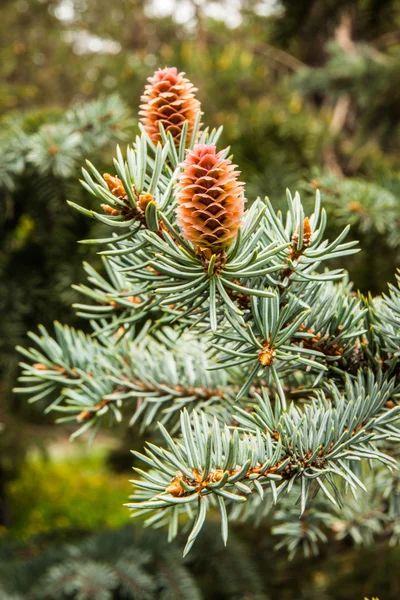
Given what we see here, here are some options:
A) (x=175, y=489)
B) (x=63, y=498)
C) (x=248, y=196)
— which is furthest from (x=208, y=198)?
(x=63, y=498)

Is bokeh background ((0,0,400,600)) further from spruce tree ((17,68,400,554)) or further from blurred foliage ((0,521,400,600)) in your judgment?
spruce tree ((17,68,400,554))

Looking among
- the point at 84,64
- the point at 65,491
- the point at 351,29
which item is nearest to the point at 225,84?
the point at 351,29

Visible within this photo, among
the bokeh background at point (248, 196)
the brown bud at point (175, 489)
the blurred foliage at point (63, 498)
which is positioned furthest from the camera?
the blurred foliage at point (63, 498)

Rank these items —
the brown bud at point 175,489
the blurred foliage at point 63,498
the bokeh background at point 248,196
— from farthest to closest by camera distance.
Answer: the blurred foliage at point 63,498 < the bokeh background at point 248,196 < the brown bud at point 175,489

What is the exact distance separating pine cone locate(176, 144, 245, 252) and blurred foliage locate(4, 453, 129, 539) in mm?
2490

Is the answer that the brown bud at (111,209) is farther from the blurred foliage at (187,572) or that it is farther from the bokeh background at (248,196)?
the blurred foliage at (187,572)

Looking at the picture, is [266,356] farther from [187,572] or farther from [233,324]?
[187,572]

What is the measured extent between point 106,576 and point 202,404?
61 cm

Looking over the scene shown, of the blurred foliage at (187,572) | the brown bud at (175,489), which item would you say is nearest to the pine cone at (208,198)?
the brown bud at (175,489)

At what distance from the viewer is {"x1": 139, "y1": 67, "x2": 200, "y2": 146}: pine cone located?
0.36m

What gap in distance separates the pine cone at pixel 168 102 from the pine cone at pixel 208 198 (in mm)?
86

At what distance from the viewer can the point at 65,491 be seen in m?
3.54

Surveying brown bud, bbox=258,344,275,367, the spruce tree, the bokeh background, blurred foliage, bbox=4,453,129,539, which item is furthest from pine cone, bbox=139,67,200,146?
blurred foliage, bbox=4,453,129,539

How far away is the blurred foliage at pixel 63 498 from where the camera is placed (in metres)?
2.79
